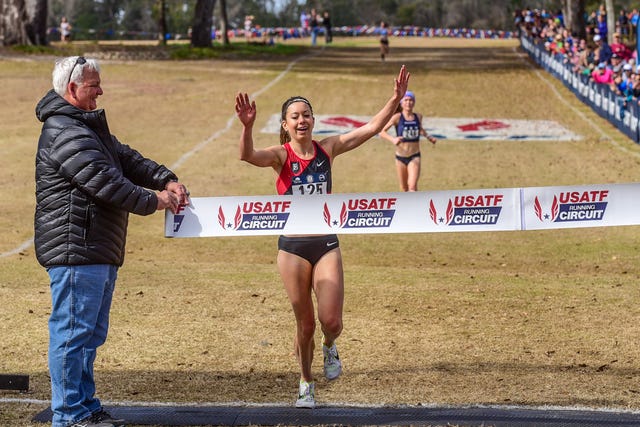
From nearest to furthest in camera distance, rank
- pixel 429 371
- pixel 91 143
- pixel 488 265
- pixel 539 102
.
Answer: pixel 91 143 < pixel 429 371 < pixel 488 265 < pixel 539 102

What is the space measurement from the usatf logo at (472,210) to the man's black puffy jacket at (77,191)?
6.82 feet

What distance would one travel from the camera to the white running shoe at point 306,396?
838 cm

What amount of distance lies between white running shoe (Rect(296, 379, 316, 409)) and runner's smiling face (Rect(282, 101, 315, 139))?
6.07 feet

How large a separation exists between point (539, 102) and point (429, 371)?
31.2m

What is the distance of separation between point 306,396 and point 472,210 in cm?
187

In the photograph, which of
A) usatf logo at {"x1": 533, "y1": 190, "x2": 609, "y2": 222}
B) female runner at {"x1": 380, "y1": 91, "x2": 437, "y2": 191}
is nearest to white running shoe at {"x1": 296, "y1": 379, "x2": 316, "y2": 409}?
usatf logo at {"x1": 533, "y1": 190, "x2": 609, "y2": 222}

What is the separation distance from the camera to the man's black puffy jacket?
711 centimetres

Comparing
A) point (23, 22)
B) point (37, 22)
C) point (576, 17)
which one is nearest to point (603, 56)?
point (576, 17)

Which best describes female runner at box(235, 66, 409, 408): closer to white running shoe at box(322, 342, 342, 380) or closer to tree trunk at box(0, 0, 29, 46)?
white running shoe at box(322, 342, 342, 380)

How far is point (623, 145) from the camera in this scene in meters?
30.5

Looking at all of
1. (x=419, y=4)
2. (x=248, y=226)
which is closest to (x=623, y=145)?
(x=248, y=226)

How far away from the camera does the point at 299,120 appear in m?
8.34

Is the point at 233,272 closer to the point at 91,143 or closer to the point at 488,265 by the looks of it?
the point at 488,265

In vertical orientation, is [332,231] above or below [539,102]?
above
